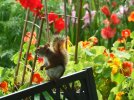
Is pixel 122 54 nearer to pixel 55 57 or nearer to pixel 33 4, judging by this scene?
pixel 33 4

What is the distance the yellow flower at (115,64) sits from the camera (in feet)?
10.8

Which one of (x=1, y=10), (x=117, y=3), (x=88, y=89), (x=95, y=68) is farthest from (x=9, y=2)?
(x=88, y=89)

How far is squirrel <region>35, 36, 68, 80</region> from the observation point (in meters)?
2.08

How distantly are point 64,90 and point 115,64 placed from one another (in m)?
1.31

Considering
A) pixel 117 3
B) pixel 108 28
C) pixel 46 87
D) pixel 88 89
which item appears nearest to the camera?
pixel 46 87

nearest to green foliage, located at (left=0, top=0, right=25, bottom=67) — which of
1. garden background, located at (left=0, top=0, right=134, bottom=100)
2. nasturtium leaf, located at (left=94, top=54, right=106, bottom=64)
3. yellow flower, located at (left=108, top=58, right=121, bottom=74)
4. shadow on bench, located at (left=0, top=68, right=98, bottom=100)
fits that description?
garden background, located at (left=0, top=0, right=134, bottom=100)

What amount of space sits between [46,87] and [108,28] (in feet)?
8.52

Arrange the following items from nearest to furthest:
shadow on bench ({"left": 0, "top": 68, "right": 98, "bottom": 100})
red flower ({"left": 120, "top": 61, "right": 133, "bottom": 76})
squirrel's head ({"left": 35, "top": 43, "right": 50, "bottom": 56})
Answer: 1. shadow on bench ({"left": 0, "top": 68, "right": 98, "bottom": 100})
2. squirrel's head ({"left": 35, "top": 43, "right": 50, "bottom": 56})
3. red flower ({"left": 120, "top": 61, "right": 133, "bottom": 76})

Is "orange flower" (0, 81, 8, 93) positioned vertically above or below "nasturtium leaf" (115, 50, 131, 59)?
below

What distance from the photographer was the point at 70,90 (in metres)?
2.08

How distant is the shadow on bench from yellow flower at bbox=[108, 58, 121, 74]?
44.2 inches

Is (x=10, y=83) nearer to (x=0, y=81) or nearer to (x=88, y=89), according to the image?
(x=0, y=81)

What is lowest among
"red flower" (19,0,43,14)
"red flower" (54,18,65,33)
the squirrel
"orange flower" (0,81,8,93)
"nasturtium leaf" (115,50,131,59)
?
"orange flower" (0,81,8,93)

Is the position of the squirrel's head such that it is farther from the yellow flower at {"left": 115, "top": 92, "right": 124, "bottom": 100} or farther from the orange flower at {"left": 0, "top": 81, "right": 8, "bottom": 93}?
the yellow flower at {"left": 115, "top": 92, "right": 124, "bottom": 100}
